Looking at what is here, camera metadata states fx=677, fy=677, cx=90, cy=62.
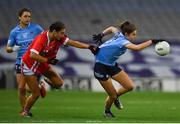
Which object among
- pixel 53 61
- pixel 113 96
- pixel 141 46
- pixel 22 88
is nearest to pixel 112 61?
pixel 113 96

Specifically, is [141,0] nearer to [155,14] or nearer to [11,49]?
[155,14]

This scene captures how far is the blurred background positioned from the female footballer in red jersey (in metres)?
17.9

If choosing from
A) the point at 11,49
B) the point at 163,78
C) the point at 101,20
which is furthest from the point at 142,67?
the point at 11,49

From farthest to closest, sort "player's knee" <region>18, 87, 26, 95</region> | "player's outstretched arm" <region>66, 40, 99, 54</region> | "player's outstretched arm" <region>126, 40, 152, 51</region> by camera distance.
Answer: "player's knee" <region>18, 87, 26, 95</region> → "player's outstretched arm" <region>66, 40, 99, 54</region> → "player's outstretched arm" <region>126, 40, 152, 51</region>

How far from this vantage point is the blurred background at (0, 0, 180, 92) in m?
33.1

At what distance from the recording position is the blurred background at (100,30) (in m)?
33.1

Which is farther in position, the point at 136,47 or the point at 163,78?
the point at 163,78

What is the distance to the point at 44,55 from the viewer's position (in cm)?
1427

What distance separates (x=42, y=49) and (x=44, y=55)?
165mm

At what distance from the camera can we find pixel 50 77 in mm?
14906

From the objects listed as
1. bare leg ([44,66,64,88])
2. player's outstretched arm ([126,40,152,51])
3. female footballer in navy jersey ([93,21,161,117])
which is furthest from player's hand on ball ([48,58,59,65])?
player's outstretched arm ([126,40,152,51])

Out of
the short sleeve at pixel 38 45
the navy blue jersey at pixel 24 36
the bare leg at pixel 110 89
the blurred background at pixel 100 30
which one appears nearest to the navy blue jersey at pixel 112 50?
the bare leg at pixel 110 89

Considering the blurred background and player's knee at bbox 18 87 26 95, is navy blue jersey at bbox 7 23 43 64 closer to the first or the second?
player's knee at bbox 18 87 26 95

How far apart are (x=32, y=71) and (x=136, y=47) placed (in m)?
2.32
